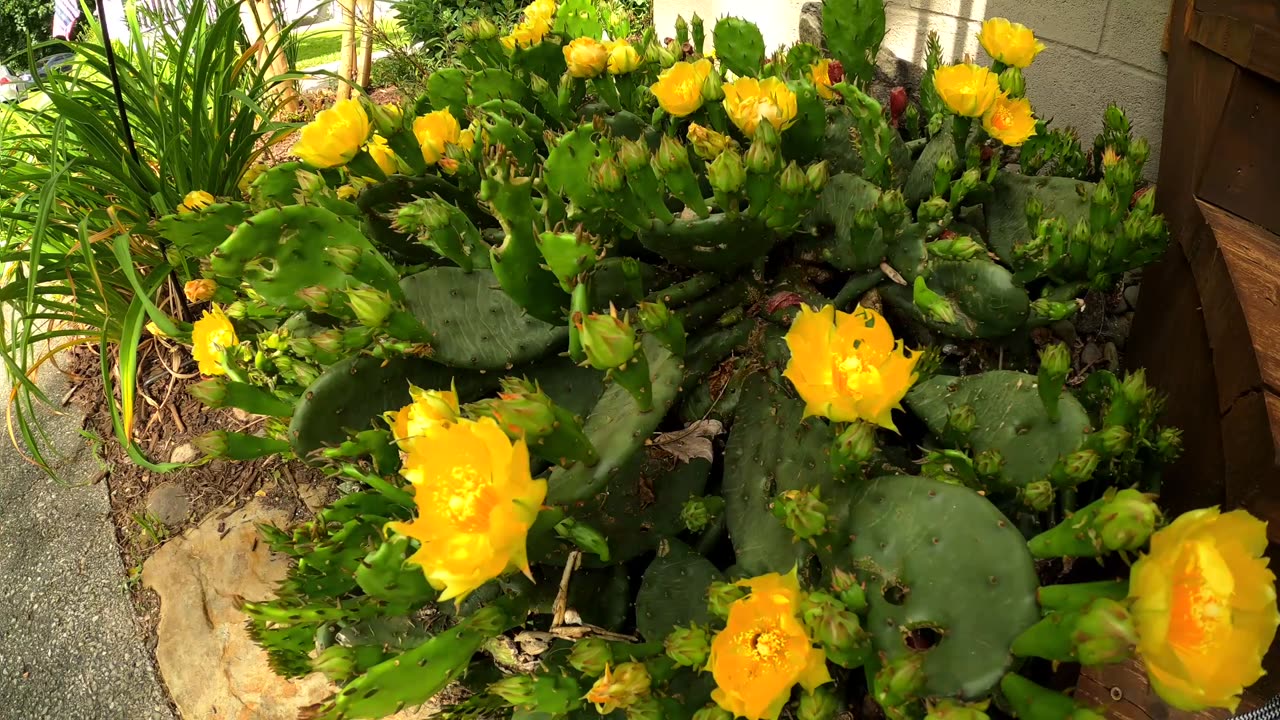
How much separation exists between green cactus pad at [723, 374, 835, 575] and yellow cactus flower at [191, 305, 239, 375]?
1.01 meters

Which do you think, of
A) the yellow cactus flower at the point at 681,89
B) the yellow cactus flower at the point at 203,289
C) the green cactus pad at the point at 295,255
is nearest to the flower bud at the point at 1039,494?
the yellow cactus flower at the point at 681,89

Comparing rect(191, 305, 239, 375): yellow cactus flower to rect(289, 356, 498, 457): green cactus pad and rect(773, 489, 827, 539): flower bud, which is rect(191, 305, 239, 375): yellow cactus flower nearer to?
rect(289, 356, 498, 457): green cactus pad

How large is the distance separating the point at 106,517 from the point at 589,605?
171 cm

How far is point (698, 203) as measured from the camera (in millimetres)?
1118

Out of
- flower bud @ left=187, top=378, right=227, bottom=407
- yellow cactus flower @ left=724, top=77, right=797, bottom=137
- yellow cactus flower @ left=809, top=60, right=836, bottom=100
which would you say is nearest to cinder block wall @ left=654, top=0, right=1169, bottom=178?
yellow cactus flower @ left=809, top=60, right=836, bottom=100

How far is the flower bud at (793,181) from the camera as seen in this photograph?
1032 mm

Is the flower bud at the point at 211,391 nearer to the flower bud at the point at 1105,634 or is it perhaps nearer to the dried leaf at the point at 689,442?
the dried leaf at the point at 689,442

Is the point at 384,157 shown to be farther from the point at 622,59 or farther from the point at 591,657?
the point at 591,657

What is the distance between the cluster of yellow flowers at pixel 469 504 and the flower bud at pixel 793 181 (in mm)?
541

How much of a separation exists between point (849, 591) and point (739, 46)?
1227mm

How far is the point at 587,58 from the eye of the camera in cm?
143

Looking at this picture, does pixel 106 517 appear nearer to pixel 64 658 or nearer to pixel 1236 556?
pixel 64 658

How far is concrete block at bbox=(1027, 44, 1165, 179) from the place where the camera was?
5.29 ft

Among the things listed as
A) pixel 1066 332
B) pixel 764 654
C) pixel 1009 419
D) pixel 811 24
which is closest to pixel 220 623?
pixel 764 654
